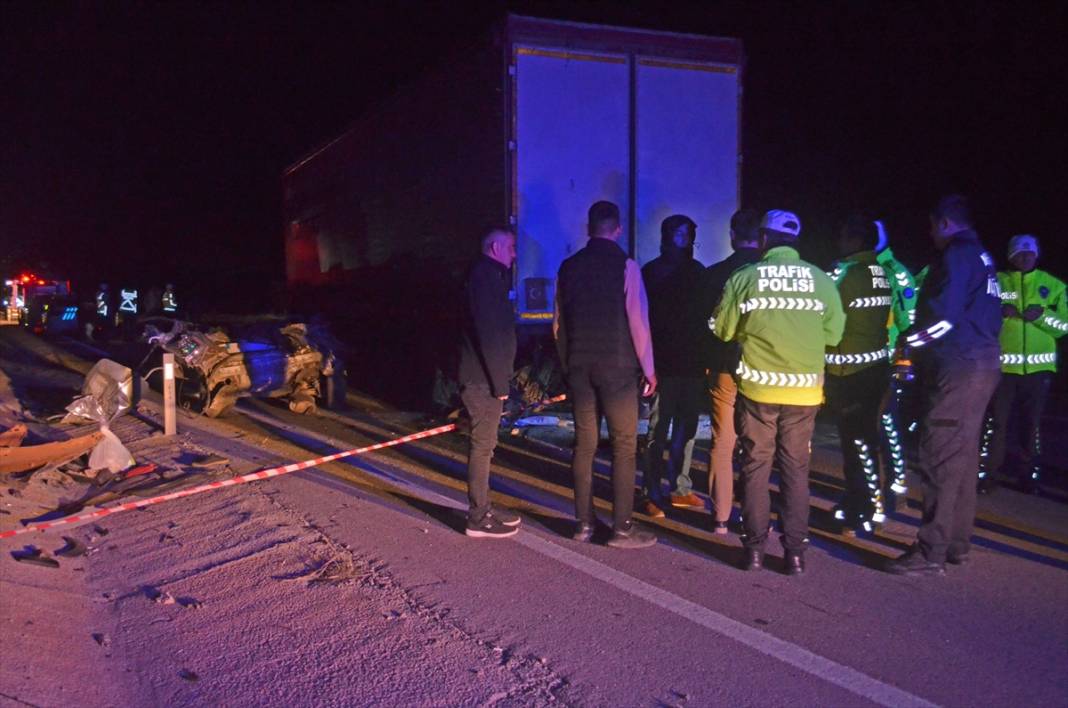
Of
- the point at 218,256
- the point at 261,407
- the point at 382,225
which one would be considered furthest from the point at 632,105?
the point at 218,256

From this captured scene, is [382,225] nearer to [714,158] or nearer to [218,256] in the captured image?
[714,158]

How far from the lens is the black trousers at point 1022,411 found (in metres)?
6.68

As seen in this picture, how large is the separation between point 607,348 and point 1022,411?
12.4ft

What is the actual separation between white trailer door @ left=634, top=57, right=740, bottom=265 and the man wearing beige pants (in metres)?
3.55

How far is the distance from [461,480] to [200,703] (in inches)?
148

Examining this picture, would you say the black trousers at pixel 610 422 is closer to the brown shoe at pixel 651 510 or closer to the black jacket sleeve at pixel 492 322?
the black jacket sleeve at pixel 492 322

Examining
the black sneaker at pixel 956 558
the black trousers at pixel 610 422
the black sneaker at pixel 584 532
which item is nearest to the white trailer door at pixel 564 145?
the black trousers at pixel 610 422

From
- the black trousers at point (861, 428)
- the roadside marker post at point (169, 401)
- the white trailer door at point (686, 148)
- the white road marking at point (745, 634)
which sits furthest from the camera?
the white trailer door at point (686, 148)

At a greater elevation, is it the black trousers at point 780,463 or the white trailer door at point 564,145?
the white trailer door at point 564,145

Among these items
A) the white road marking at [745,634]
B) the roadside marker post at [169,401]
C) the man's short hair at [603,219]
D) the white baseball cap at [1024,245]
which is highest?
the man's short hair at [603,219]

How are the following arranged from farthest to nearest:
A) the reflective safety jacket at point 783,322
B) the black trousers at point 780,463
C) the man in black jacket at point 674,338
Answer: the man in black jacket at point 674,338, the black trousers at point 780,463, the reflective safety jacket at point 783,322

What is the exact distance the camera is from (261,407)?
1112 centimetres

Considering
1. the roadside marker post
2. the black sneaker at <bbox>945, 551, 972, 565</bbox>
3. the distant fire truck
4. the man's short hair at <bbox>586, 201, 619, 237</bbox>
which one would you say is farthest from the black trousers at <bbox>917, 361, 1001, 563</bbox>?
the distant fire truck

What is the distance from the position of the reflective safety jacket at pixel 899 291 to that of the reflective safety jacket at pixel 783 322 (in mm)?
899
